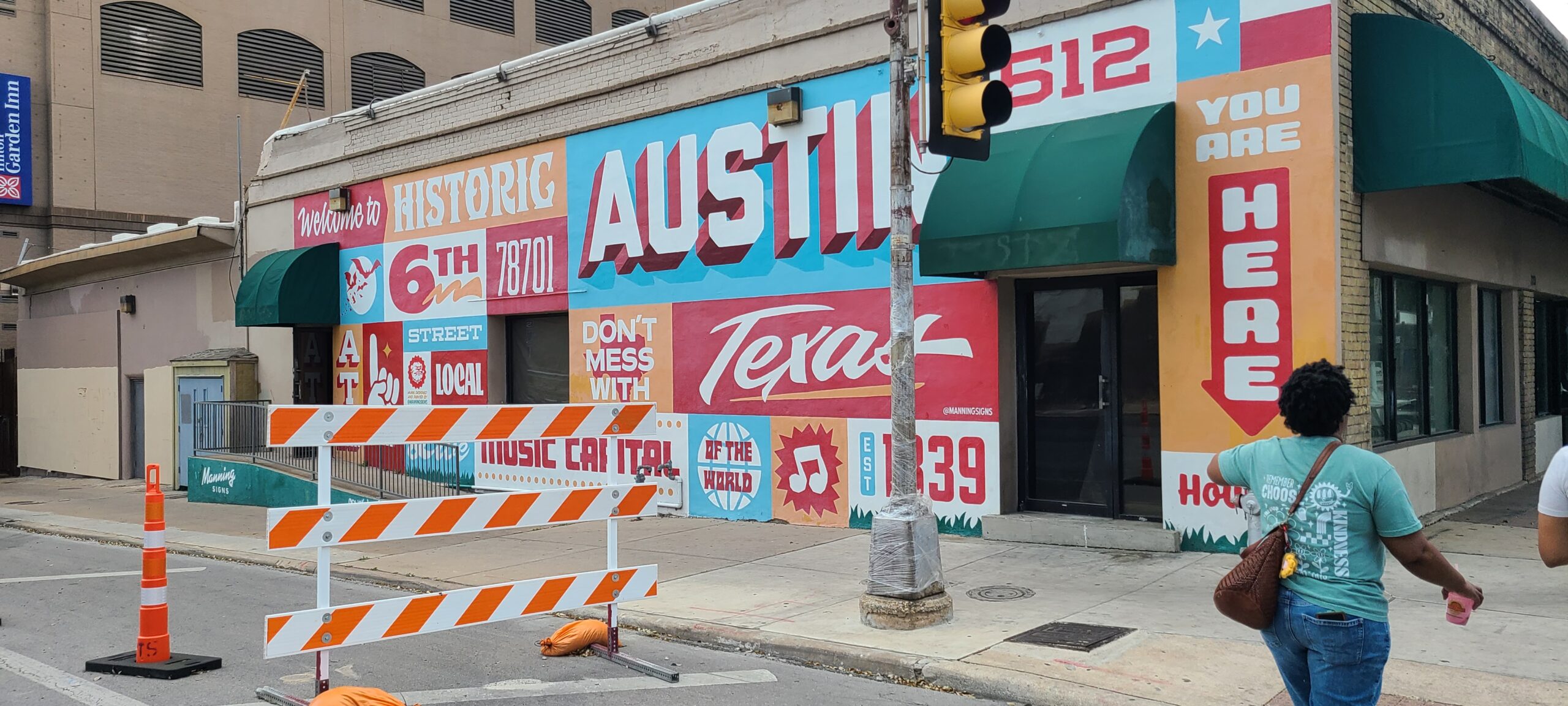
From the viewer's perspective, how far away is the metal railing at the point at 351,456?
16219mm

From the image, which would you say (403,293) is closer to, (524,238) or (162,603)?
(524,238)

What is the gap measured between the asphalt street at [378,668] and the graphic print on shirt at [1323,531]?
2795mm

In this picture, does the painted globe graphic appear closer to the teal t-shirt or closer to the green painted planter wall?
the green painted planter wall

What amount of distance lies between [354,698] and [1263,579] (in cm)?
422

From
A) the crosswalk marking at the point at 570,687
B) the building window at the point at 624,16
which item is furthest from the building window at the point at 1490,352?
the building window at the point at 624,16

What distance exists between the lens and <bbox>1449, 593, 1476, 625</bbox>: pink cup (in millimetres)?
3586

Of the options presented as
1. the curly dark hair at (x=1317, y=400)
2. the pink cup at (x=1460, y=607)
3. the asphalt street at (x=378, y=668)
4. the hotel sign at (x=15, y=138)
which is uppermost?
the hotel sign at (x=15, y=138)

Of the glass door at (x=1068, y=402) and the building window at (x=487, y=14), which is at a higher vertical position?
the building window at (x=487, y=14)

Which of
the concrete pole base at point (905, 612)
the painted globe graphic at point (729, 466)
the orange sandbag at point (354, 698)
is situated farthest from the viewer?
the painted globe graphic at point (729, 466)

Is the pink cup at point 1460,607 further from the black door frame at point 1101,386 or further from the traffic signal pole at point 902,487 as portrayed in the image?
the black door frame at point 1101,386

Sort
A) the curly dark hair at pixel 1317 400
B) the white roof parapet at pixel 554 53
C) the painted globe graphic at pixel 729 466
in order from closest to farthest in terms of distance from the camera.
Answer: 1. the curly dark hair at pixel 1317 400
2. the painted globe graphic at pixel 729 466
3. the white roof parapet at pixel 554 53

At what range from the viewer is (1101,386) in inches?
412

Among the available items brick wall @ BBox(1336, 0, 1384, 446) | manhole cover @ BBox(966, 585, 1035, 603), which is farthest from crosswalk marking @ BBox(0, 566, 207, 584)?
brick wall @ BBox(1336, 0, 1384, 446)

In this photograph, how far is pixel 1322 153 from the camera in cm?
911
